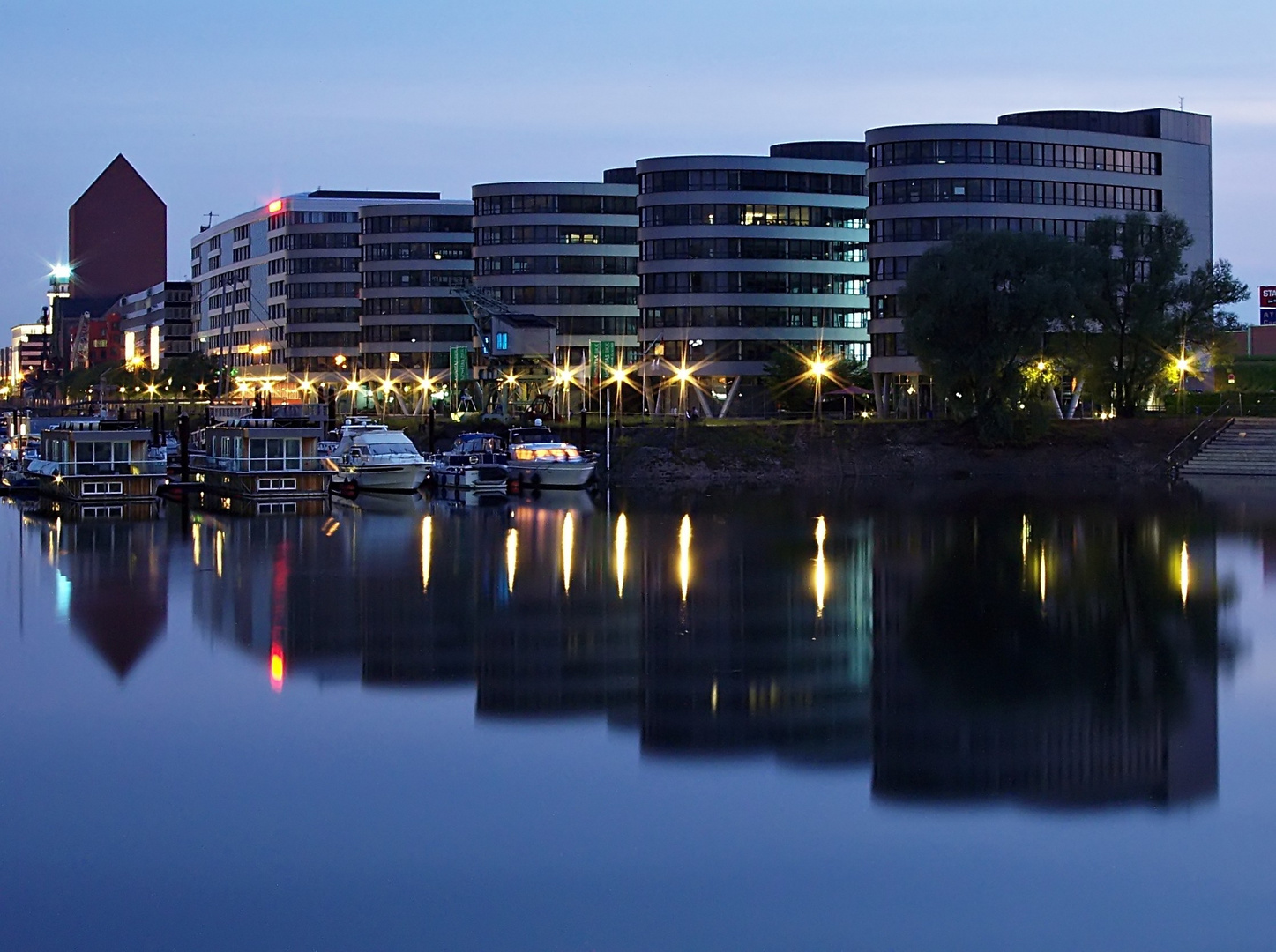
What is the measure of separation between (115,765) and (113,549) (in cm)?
3135

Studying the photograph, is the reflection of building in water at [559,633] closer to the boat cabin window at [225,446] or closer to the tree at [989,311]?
the boat cabin window at [225,446]

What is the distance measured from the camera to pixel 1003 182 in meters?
112

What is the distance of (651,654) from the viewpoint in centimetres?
3184

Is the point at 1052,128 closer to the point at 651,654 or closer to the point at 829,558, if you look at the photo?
the point at 829,558

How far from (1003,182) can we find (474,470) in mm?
49489

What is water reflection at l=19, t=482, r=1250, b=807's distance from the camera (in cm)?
2455

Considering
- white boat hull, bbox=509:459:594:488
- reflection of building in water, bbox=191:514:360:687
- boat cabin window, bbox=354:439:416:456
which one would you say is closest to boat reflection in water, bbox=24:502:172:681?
reflection of building in water, bbox=191:514:360:687

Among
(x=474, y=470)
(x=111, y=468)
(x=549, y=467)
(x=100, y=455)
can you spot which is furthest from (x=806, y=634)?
(x=100, y=455)

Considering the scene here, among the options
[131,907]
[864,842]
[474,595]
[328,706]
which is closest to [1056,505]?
[474,595]

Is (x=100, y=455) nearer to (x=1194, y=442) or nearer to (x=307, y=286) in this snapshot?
(x=1194, y=442)

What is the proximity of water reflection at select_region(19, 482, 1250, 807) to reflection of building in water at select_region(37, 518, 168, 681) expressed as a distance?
0.16 meters

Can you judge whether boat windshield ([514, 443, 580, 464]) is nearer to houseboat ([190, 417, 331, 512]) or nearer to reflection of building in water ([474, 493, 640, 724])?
houseboat ([190, 417, 331, 512])

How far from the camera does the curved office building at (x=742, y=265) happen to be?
12700cm

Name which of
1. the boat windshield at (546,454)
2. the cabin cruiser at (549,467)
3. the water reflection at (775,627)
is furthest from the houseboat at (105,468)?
the boat windshield at (546,454)
